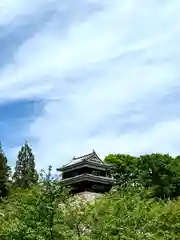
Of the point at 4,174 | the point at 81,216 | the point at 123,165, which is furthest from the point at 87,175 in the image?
the point at 81,216

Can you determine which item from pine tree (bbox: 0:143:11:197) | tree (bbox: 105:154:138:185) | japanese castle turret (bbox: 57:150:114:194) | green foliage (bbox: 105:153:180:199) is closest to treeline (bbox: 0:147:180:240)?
pine tree (bbox: 0:143:11:197)

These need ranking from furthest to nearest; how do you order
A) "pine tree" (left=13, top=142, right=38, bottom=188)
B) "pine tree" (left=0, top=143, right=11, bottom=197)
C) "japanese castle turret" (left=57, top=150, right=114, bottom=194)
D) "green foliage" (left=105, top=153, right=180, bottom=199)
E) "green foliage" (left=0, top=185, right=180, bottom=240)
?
"pine tree" (left=13, top=142, right=38, bottom=188)
"green foliage" (left=105, top=153, right=180, bottom=199)
"japanese castle turret" (left=57, top=150, right=114, bottom=194)
"pine tree" (left=0, top=143, right=11, bottom=197)
"green foliage" (left=0, top=185, right=180, bottom=240)

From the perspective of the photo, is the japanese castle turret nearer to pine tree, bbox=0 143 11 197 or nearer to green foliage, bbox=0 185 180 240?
pine tree, bbox=0 143 11 197

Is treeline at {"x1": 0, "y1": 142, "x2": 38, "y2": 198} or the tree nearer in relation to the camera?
treeline at {"x1": 0, "y1": 142, "x2": 38, "y2": 198}

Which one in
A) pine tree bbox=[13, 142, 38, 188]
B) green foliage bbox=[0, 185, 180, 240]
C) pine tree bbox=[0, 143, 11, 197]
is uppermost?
pine tree bbox=[13, 142, 38, 188]

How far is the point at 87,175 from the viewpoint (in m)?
44.4

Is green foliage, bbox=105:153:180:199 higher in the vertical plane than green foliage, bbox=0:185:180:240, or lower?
higher

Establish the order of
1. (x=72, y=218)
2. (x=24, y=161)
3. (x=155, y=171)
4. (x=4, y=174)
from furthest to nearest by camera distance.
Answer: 1. (x=24, y=161)
2. (x=155, y=171)
3. (x=4, y=174)
4. (x=72, y=218)

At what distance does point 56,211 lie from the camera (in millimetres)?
16359

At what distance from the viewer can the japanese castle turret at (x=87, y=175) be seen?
44562mm

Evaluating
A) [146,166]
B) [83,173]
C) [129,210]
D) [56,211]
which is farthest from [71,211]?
[146,166]

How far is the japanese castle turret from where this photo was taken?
44.6m

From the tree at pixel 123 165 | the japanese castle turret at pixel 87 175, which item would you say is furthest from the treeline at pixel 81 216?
the tree at pixel 123 165

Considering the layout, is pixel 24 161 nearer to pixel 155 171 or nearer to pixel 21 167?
pixel 21 167
